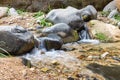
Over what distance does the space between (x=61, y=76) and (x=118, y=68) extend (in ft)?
3.96

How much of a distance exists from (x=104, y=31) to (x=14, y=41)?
3004 millimetres

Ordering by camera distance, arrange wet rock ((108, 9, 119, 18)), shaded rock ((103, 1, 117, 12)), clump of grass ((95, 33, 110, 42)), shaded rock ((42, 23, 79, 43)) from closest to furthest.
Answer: shaded rock ((42, 23, 79, 43))
clump of grass ((95, 33, 110, 42))
wet rock ((108, 9, 119, 18))
shaded rock ((103, 1, 117, 12))

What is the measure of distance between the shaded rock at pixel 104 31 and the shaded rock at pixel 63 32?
26.2 inches

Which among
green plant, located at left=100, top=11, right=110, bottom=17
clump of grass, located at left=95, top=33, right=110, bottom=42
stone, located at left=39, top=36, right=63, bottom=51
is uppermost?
stone, located at left=39, top=36, right=63, bottom=51

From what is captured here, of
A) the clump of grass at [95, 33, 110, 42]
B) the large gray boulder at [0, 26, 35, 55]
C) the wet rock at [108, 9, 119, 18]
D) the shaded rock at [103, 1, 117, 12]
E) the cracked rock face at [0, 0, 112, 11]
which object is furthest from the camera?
the cracked rock face at [0, 0, 112, 11]

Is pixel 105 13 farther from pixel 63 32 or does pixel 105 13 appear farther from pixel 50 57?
pixel 50 57

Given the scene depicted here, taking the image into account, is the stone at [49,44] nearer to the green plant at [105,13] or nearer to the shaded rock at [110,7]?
the green plant at [105,13]

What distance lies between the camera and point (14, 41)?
5969mm

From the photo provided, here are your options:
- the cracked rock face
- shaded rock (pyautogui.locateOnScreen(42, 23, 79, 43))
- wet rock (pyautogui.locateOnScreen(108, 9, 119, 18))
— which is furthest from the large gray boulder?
the cracked rock face

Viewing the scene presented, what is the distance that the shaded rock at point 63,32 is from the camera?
7.41m

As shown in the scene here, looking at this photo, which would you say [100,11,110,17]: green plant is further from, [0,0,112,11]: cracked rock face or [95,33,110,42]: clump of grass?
[95,33,110,42]: clump of grass

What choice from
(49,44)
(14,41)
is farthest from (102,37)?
(14,41)

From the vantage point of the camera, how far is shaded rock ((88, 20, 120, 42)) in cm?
785

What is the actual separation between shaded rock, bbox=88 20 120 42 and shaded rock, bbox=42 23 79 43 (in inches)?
26.2
